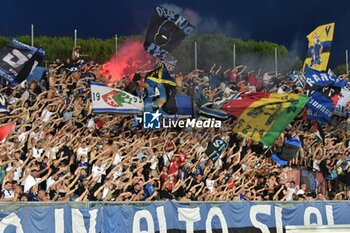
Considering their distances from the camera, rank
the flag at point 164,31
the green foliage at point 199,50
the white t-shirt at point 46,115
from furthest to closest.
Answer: the green foliage at point 199,50 < the flag at point 164,31 < the white t-shirt at point 46,115

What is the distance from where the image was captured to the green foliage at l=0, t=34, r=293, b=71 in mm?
40194

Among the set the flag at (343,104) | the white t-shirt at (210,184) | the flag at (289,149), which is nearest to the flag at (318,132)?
the flag at (289,149)

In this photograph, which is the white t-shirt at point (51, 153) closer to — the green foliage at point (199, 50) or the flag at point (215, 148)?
the flag at point (215, 148)

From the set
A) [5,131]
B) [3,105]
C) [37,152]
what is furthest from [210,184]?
[3,105]

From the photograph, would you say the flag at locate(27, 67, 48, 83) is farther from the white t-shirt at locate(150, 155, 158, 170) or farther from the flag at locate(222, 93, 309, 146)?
the flag at locate(222, 93, 309, 146)

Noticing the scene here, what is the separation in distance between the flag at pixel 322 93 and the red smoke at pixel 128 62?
7.34 meters

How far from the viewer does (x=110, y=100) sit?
22.8 metres

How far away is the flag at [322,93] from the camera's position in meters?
28.1

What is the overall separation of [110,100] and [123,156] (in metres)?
2.87

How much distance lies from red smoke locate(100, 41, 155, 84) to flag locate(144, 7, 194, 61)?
329 centimetres

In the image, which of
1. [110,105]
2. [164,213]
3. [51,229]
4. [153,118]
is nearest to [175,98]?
[153,118]

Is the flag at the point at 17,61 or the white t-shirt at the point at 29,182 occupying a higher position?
the flag at the point at 17,61

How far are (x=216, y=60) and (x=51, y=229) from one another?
27.2 m

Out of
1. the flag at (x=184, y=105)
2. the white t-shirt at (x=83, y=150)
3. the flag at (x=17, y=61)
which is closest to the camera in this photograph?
the white t-shirt at (x=83, y=150)
